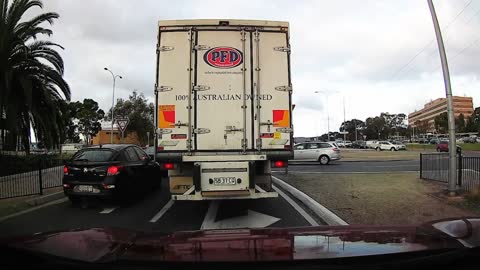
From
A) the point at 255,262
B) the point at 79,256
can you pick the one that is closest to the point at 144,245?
the point at 79,256

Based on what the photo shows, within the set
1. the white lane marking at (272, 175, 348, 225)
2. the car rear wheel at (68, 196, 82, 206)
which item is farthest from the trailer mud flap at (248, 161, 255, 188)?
the car rear wheel at (68, 196, 82, 206)

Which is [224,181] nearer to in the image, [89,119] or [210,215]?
[210,215]

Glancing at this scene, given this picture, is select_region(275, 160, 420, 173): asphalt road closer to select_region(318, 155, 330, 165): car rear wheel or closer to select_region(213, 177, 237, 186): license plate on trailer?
select_region(318, 155, 330, 165): car rear wheel

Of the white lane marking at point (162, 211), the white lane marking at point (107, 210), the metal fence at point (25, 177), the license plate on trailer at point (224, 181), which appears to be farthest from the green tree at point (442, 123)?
the license plate on trailer at point (224, 181)

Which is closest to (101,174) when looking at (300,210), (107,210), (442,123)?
(107,210)

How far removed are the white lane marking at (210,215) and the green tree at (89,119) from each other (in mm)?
63282

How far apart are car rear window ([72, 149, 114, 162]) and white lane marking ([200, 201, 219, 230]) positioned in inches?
117

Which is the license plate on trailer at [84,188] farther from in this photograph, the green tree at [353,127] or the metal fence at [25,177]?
the green tree at [353,127]

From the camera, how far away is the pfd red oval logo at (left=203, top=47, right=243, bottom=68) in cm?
992

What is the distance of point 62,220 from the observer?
9875 millimetres

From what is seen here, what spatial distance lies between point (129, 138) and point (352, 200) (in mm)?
58721

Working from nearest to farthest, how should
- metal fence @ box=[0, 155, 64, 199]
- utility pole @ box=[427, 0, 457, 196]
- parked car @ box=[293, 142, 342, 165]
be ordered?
utility pole @ box=[427, 0, 457, 196] < metal fence @ box=[0, 155, 64, 199] < parked car @ box=[293, 142, 342, 165]

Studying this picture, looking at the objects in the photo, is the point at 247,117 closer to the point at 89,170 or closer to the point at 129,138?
the point at 89,170

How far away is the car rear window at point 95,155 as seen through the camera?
1199 cm
